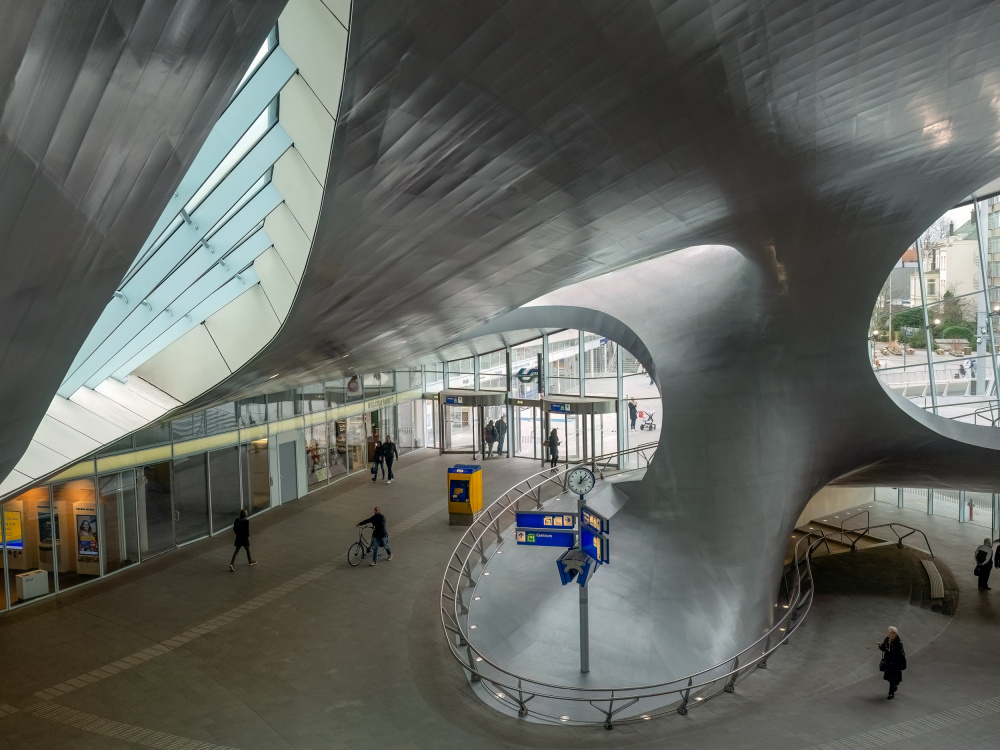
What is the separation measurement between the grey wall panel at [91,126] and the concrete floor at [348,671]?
6451mm

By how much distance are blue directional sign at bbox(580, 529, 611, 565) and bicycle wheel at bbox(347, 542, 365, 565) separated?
5.98 metres

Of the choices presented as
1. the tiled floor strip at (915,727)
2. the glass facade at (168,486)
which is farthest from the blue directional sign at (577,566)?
the glass facade at (168,486)

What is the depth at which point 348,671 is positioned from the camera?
34.7ft

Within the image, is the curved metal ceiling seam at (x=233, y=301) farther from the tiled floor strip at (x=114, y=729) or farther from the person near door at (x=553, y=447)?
the person near door at (x=553, y=447)

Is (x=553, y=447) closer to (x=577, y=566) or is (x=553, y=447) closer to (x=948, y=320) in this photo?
(x=948, y=320)

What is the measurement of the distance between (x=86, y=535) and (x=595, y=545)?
32.5 feet

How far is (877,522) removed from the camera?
2167 cm

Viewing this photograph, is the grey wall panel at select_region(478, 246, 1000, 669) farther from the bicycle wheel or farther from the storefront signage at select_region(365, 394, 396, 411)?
the storefront signage at select_region(365, 394, 396, 411)

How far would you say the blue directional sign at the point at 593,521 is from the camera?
1105cm

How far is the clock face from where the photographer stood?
12371mm

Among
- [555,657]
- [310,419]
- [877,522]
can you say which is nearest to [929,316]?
[877,522]

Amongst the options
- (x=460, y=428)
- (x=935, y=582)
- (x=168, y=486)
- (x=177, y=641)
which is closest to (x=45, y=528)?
(x=168, y=486)

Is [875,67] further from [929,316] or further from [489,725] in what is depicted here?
[929,316]

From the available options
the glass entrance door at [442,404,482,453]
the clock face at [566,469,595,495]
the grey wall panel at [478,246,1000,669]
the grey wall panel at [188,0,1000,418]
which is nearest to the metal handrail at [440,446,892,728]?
the grey wall panel at [478,246,1000,669]
